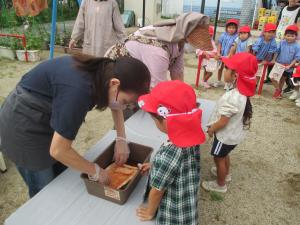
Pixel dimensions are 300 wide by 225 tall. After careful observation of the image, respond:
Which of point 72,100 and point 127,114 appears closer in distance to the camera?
point 72,100

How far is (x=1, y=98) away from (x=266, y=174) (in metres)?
3.84

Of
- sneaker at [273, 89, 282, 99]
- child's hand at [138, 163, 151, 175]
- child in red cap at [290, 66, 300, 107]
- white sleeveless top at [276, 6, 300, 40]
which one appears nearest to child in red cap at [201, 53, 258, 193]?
child's hand at [138, 163, 151, 175]

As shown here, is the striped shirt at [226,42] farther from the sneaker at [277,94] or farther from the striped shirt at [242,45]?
the sneaker at [277,94]

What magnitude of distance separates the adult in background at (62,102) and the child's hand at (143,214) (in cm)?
21

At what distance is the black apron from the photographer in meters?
1.25

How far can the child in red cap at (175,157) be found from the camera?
41.3 inches

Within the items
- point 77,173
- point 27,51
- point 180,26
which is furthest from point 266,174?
point 27,51

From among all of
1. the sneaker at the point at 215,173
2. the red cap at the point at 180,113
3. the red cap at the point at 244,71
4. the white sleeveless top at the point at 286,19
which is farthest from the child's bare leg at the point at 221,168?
the white sleeveless top at the point at 286,19

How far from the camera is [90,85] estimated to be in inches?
42.9

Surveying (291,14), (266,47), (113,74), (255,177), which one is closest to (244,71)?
(113,74)

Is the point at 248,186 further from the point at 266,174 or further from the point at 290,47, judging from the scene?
the point at 290,47

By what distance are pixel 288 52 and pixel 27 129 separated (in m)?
4.25

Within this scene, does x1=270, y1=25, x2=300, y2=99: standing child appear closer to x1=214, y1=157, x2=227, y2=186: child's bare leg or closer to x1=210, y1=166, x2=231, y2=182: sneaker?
x1=210, y1=166, x2=231, y2=182: sneaker

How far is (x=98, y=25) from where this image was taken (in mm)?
3344
